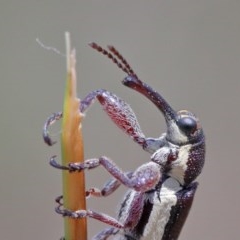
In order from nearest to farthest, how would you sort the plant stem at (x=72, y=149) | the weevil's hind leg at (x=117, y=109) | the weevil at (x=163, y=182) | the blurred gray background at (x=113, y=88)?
1. the plant stem at (x=72, y=149)
2. the weevil's hind leg at (x=117, y=109)
3. the weevil at (x=163, y=182)
4. the blurred gray background at (x=113, y=88)

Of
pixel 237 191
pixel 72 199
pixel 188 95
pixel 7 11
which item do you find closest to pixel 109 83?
pixel 188 95

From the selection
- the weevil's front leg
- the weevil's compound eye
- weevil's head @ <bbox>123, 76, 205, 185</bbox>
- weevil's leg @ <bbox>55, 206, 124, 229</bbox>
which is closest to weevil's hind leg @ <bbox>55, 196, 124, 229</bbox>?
weevil's leg @ <bbox>55, 206, 124, 229</bbox>

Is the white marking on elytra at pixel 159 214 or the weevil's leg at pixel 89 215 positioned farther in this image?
the white marking on elytra at pixel 159 214

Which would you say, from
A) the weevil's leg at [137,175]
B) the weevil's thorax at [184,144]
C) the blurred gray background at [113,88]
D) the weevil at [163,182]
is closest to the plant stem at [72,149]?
the weevil's leg at [137,175]

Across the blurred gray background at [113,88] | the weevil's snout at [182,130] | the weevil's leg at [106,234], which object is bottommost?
the weevil's leg at [106,234]

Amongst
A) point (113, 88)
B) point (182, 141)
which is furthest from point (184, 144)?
point (113, 88)

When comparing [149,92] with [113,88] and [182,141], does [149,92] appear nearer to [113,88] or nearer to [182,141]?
[182,141]

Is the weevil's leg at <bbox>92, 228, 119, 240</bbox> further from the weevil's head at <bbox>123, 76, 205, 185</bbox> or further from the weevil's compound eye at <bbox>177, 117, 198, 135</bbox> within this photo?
the weevil's compound eye at <bbox>177, 117, 198, 135</bbox>

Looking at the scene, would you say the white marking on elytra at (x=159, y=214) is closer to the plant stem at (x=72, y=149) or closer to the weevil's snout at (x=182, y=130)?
the weevil's snout at (x=182, y=130)

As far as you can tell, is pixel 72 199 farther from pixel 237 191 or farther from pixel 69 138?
pixel 237 191
